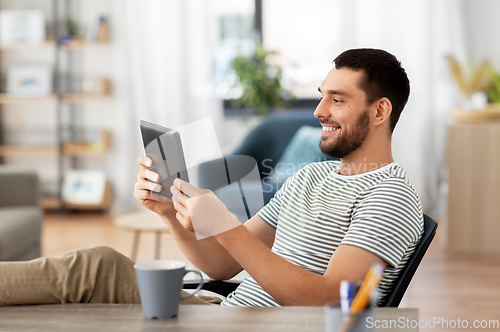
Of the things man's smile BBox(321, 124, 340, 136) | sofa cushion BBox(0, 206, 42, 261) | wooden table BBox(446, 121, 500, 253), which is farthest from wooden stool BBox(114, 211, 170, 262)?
wooden table BBox(446, 121, 500, 253)

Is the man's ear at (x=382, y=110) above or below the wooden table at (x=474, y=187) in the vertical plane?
above

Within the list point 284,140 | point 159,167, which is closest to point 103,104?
point 284,140

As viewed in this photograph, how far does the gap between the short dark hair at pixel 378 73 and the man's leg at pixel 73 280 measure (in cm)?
60

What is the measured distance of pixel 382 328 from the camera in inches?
28.6

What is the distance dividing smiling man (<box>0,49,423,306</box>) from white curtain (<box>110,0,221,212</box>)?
10.3 feet

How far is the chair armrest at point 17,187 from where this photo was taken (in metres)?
2.51

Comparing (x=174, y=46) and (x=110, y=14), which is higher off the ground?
(x=110, y=14)

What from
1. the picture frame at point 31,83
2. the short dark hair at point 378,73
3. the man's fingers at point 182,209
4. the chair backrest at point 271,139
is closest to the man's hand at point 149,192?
the man's fingers at point 182,209

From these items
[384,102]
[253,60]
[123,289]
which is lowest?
[123,289]

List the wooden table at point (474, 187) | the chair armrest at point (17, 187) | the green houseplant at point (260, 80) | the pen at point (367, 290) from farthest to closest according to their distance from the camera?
the green houseplant at point (260, 80) < the wooden table at point (474, 187) < the chair armrest at point (17, 187) < the pen at point (367, 290)

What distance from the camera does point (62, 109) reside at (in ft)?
14.6

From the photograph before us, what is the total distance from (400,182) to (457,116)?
240 cm

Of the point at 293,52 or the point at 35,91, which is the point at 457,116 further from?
the point at 35,91

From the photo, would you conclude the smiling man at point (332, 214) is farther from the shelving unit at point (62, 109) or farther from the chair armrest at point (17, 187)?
the shelving unit at point (62, 109)
